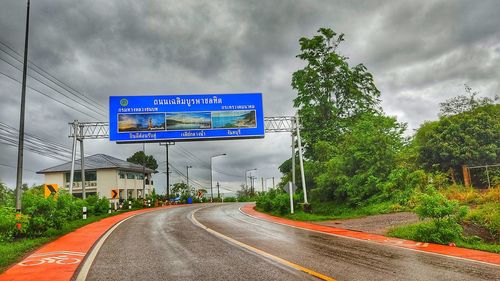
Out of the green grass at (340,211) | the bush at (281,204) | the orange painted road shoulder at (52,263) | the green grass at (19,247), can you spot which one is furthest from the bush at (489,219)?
the bush at (281,204)

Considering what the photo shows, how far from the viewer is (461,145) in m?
25.6

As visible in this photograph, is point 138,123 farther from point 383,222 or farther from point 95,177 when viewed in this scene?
point 95,177

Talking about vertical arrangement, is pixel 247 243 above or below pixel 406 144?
below

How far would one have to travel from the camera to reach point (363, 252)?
9.88m

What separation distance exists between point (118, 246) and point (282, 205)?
1763 cm

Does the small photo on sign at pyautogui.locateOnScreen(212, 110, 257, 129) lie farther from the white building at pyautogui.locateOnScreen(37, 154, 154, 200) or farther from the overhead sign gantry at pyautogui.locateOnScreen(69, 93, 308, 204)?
the white building at pyautogui.locateOnScreen(37, 154, 154, 200)

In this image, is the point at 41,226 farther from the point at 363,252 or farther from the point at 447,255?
the point at 447,255

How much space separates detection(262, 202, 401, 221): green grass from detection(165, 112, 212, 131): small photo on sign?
8.24 m

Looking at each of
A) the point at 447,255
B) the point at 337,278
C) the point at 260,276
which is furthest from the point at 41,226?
the point at 447,255

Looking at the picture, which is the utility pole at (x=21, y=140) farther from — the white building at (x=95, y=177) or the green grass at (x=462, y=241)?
the white building at (x=95, y=177)

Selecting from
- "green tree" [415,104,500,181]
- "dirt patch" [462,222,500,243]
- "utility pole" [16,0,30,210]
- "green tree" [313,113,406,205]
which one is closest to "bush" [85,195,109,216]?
"utility pole" [16,0,30,210]

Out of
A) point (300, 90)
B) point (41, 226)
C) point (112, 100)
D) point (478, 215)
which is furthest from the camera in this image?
point (300, 90)

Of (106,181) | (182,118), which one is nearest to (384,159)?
(182,118)

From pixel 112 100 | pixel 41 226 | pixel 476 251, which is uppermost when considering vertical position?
pixel 112 100
